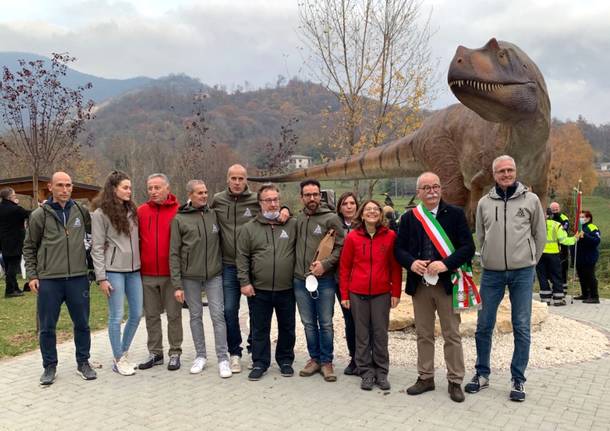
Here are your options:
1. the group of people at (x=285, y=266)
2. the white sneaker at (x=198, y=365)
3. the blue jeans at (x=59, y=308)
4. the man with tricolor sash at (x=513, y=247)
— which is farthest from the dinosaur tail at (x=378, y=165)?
the blue jeans at (x=59, y=308)

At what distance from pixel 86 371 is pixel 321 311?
2338mm

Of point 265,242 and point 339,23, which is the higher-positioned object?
point 339,23

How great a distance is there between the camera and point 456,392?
4.27 m

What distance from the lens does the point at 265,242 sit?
4.82 meters

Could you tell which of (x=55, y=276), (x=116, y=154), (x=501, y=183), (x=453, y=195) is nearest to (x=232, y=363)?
(x=55, y=276)

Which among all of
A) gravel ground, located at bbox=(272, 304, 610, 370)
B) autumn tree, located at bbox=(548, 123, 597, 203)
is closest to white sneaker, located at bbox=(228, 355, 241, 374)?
gravel ground, located at bbox=(272, 304, 610, 370)

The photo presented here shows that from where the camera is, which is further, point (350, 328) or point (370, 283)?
point (350, 328)

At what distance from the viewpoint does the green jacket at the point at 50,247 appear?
472 cm

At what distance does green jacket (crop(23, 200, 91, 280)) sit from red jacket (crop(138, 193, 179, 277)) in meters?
0.59

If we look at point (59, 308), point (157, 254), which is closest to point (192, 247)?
point (157, 254)

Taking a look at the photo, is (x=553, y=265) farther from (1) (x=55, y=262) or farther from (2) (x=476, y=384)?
(1) (x=55, y=262)

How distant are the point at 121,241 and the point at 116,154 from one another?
4062 cm

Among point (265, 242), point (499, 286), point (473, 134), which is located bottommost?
point (499, 286)

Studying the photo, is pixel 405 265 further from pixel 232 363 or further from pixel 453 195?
pixel 453 195
